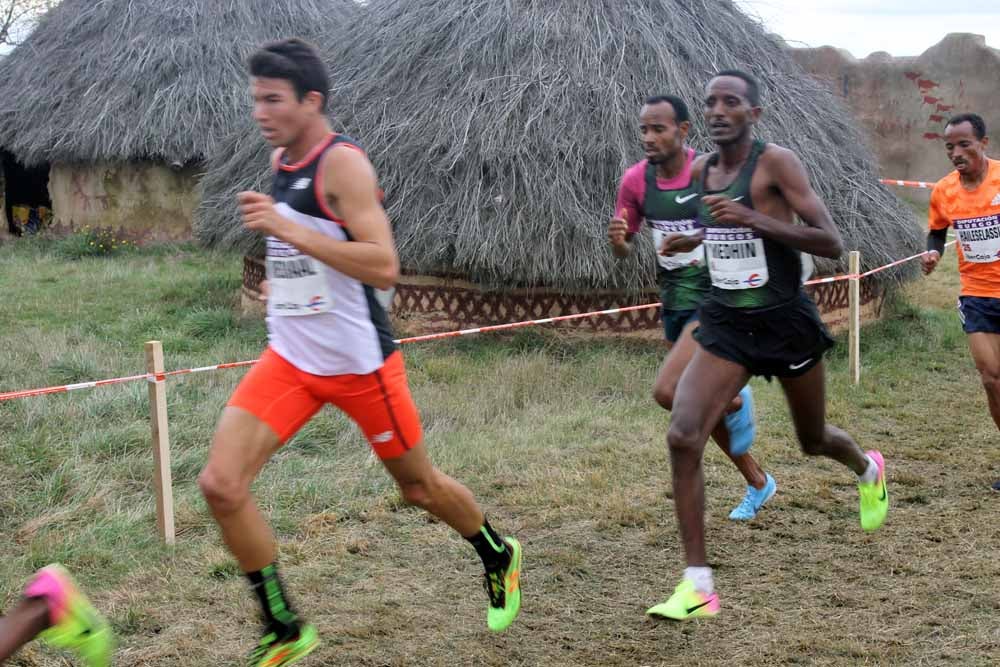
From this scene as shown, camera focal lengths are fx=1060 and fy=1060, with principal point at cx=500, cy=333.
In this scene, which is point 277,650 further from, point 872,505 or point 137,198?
point 137,198

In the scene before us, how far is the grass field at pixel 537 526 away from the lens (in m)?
3.90

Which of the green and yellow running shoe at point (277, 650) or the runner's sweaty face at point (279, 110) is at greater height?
the runner's sweaty face at point (279, 110)

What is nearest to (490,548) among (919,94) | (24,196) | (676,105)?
(676,105)

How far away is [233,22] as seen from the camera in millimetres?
18328

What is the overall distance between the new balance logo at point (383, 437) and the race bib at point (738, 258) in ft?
4.74

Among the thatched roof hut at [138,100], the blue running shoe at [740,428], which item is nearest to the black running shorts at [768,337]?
the blue running shoe at [740,428]

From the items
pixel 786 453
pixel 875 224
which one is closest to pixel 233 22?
pixel 875 224

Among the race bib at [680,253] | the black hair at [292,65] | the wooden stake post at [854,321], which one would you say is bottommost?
the wooden stake post at [854,321]

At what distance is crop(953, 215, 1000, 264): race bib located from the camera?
575 centimetres

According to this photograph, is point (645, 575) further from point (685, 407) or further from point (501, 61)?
point (501, 61)

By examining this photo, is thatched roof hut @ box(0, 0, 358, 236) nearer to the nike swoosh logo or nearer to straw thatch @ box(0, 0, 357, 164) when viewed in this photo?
straw thatch @ box(0, 0, 357, 164)

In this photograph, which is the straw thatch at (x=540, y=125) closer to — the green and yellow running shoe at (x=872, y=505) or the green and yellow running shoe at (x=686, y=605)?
the green and yellow running shoe at (x=872, y=505)

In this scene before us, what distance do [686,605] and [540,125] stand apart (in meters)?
6.54

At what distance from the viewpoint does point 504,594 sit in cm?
382
